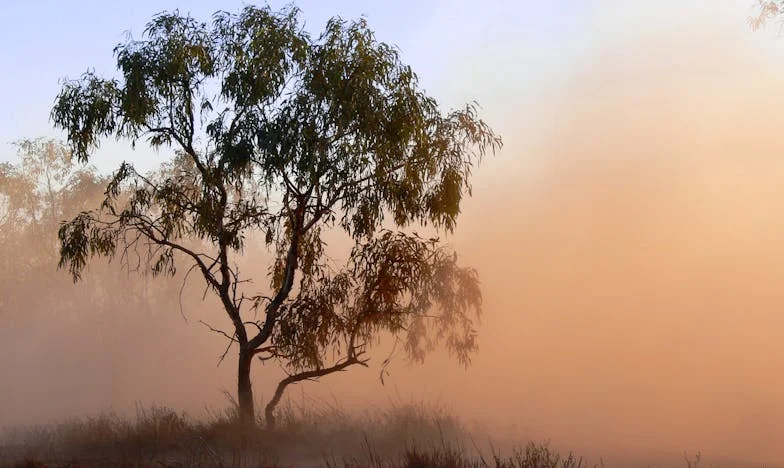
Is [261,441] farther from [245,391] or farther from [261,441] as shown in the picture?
[245,391]

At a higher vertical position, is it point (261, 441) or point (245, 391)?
point (245, 391)

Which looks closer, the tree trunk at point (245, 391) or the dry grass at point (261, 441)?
the dry grass at point (261, 441)

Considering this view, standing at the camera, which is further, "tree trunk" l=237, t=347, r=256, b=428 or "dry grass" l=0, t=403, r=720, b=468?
"tree trunk" l=237, t=347, r=256, b=428

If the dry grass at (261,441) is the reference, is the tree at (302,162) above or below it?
above

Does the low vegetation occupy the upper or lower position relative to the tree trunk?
lower

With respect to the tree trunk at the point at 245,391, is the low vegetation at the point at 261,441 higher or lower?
lower

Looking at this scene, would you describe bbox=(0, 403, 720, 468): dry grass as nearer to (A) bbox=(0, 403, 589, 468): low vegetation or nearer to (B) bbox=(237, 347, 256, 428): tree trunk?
(A) bbox=(0, 403, 589, 468): low vegetation

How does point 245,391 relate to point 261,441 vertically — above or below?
above

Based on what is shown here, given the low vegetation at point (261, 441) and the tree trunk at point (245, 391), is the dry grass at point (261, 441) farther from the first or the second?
the tree trunk at point (245, 391)

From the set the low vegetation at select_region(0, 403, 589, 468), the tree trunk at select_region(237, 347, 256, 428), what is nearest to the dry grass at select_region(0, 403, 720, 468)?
the low vegetation at select_region(0, 403, 589, 468)

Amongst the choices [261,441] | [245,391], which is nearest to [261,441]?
[261,441]

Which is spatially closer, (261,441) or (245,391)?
(261,441)

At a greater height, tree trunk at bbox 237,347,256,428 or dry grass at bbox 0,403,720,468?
tree trunk at bbox 237,347,256,428

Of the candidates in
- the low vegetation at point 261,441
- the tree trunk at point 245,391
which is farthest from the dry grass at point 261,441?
the tree trunk at point 245,391
